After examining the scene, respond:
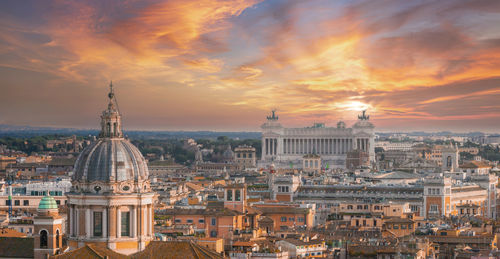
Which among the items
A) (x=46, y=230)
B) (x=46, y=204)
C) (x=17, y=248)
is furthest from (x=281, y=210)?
(x=46, y=230)

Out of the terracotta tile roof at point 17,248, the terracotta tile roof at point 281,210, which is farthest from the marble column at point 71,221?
the terracotta tile roof at point 281,210

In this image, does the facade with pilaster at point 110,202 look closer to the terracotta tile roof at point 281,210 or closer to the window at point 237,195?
the window at point 237,195

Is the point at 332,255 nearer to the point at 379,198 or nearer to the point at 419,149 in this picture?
the point at 379,198

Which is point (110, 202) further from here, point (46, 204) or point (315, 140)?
point (315, 140)

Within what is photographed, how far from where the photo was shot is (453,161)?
11600 centimetres

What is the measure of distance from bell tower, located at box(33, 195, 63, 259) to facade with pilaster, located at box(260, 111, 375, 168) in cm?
12670

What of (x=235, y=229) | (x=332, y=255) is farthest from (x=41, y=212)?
(x=235, y=229)

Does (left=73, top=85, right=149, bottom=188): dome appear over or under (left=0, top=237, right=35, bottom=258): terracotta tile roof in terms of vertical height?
over

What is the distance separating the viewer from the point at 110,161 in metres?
33.7

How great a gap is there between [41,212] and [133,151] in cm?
372

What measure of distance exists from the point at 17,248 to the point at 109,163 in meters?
5.35

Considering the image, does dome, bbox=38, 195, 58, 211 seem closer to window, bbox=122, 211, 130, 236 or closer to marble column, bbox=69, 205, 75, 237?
marble column, bbox=69, 205, 75, 237

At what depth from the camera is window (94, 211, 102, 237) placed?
33.4m

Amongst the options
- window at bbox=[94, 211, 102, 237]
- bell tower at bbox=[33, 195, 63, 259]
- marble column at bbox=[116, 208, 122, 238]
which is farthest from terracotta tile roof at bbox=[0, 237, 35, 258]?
marble column at bbox=[116, 208, 122, 238]
